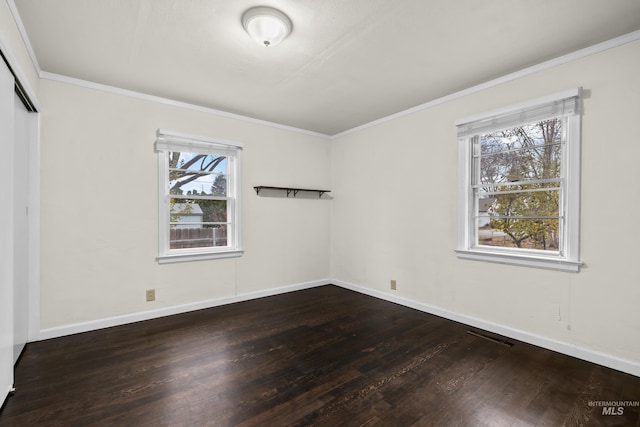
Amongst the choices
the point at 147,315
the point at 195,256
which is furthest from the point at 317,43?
the point at 147,315

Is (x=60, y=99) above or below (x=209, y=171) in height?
above

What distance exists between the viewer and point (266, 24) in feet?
6.79

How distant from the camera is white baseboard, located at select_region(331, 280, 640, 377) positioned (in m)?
2.28

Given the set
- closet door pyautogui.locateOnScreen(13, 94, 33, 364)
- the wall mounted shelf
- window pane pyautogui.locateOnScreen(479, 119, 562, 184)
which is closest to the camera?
closet door pyautogui.locateOnScreen(13, 94, 33, 364)

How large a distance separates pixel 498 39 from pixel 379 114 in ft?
5.91

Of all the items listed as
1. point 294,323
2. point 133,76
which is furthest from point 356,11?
point 294,323

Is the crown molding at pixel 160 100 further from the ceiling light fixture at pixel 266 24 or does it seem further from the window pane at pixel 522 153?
the window pane at pixel 522 153

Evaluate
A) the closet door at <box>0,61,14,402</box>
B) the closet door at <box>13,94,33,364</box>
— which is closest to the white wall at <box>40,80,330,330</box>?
the closet door at <box>13,94,33,364</box>

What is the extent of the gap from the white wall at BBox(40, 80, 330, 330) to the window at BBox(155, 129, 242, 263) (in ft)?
0.35

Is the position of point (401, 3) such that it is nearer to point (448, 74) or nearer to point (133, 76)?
point (448, 74)

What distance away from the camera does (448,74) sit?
2881 millimetres

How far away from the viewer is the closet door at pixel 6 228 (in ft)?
5.83

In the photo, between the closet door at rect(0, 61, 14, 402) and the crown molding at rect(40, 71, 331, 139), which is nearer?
the closet door at rect(0, 61, 14, 402)

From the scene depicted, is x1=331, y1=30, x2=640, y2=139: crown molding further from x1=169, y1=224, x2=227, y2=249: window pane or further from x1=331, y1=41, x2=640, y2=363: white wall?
x1=169, y1=224, x2=227, y2=249: window pane
